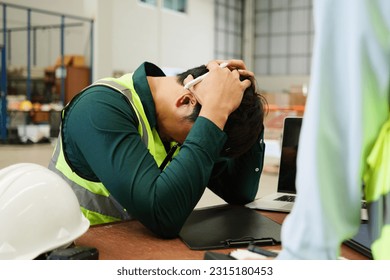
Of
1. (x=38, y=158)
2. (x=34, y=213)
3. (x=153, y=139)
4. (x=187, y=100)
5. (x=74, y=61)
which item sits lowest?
(x=38, y=158)

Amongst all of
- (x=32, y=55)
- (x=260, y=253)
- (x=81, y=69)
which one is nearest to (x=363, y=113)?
(x=260, y=253)

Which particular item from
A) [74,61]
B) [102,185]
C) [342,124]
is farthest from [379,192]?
[74,61]

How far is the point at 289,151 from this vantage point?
160 cm

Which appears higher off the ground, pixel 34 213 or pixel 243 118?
pixel 243 118

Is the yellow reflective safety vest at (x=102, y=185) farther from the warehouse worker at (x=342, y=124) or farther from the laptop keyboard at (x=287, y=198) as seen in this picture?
the warehouse worker at (x=342, y=124)

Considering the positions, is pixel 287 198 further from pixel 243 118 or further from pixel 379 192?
pixel 379 192

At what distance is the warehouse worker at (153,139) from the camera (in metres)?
1.12

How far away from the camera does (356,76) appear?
51cm

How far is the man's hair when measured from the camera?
1.32 m

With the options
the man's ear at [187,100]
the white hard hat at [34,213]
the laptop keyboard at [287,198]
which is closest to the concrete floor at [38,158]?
the laptop keyboard at [287,198]

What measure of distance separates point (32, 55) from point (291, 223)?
489 inches

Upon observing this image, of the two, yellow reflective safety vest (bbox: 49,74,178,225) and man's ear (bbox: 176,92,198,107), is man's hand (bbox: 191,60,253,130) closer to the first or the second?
man's ear (bbox: 176,92,198,107)

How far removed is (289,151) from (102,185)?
69 cm
